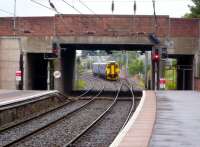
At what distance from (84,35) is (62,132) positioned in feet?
87.1

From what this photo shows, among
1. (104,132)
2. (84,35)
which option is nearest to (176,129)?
(104,132)

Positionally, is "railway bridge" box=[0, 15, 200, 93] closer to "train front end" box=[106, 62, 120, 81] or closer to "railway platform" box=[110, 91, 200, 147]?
"railway platform" box=[110, 91, 200, 147]

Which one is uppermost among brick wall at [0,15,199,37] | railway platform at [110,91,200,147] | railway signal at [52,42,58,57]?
brick wall at [0,15,199,37]

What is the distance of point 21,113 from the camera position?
3009 cm

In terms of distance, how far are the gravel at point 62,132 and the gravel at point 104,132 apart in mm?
575

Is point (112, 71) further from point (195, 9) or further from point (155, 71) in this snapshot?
point (155, 71)

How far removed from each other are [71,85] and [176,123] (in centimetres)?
4295

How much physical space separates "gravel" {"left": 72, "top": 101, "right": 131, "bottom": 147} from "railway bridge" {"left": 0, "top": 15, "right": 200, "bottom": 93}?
55.1ft

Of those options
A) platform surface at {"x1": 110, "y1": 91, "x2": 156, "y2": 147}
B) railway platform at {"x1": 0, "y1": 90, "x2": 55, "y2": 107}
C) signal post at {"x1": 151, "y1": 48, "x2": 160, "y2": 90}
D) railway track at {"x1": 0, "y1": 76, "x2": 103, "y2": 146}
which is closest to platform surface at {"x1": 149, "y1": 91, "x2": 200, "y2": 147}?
platform surface at {"x1": 110, "y1": 91, "x2": 156, "y2": 147}

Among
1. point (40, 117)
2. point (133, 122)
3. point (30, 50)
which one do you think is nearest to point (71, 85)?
point (30, 50)

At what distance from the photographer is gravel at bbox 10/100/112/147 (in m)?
19.8

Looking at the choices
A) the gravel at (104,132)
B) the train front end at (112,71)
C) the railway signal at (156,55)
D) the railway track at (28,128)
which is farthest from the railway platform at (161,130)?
the train front end at (112,71)

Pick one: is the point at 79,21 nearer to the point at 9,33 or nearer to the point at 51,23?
the point at 51,23

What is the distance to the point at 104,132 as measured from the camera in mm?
23391
